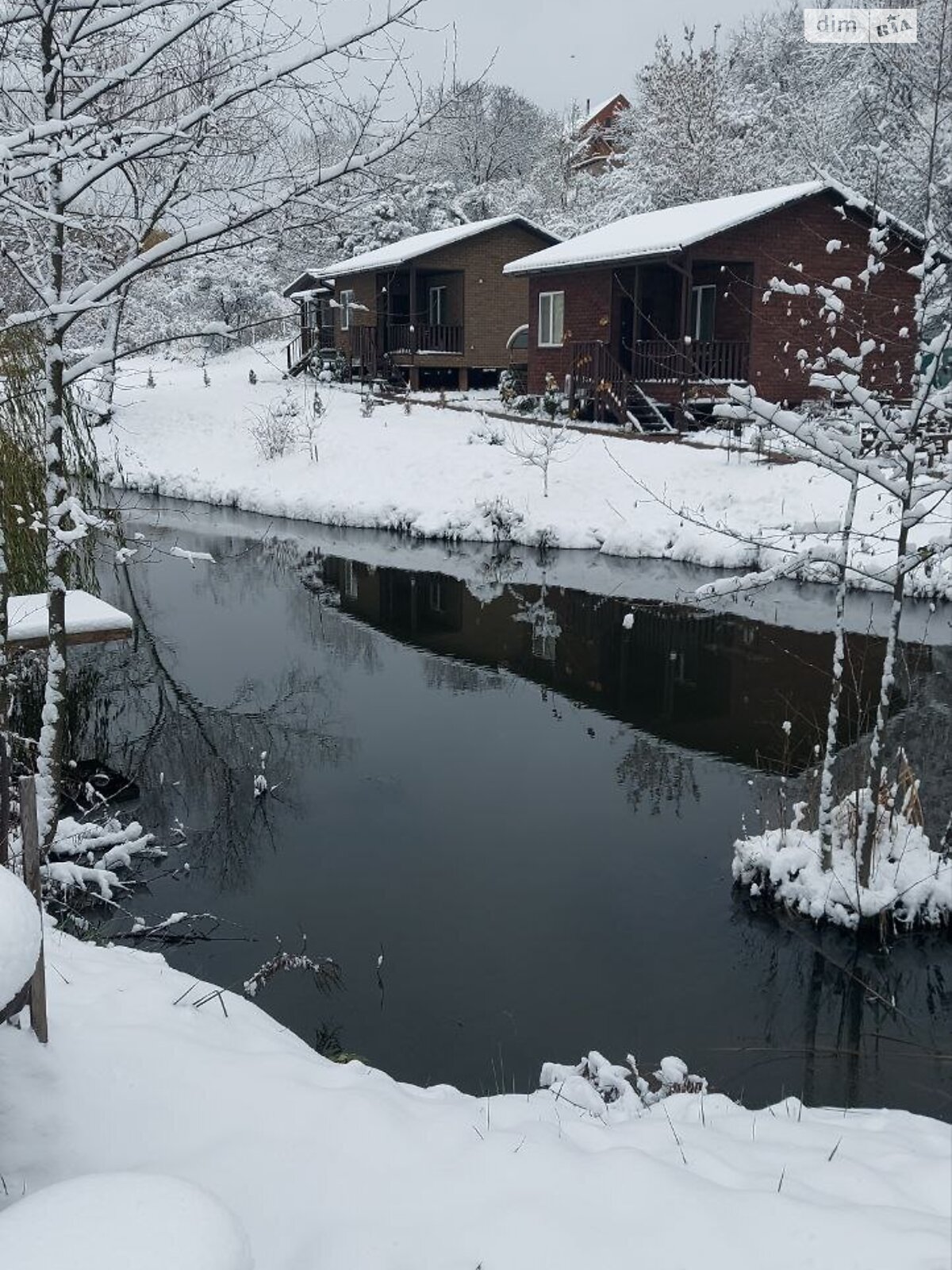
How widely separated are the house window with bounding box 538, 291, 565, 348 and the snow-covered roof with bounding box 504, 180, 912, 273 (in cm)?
117

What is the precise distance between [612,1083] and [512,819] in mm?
3936

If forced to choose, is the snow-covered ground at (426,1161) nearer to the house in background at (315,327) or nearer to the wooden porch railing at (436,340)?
the wooden porch railing at (436,340)

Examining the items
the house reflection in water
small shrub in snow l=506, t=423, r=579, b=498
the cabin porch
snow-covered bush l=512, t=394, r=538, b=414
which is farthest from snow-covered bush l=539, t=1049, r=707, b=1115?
snow-covered bush l=512, t=394, r=538, b=414

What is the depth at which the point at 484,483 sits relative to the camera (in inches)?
910

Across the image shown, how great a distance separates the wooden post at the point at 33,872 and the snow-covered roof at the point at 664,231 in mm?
21483

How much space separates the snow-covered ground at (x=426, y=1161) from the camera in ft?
10.9

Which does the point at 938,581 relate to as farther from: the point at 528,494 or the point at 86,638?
the point at 86,638

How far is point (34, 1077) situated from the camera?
3.86m

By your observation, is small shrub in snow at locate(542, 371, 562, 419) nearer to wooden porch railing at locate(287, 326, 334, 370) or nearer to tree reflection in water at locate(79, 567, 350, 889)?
wooden porch railing at locate(287, 326, 334, 370)

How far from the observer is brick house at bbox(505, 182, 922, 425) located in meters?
23.5

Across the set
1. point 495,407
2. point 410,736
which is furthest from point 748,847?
point 495,407

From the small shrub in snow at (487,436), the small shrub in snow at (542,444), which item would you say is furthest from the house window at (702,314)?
the small shrub in snow at (487,436)

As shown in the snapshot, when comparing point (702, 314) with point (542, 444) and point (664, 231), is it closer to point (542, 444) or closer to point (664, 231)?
point (664, 231)

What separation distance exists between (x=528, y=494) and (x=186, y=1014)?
59.4ft
